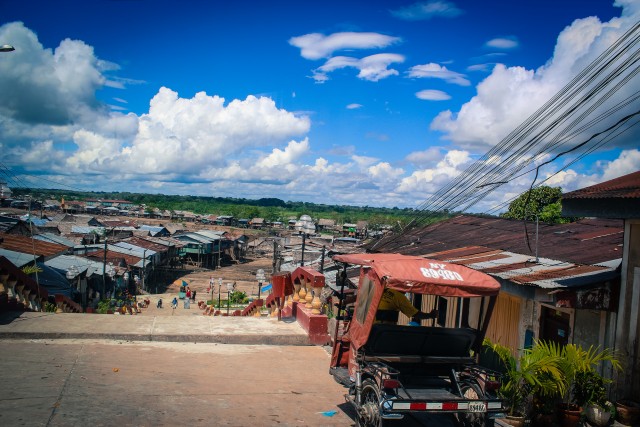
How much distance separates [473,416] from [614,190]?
3.85m

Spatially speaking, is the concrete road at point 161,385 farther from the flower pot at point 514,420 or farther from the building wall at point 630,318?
the building wall at point 630,318

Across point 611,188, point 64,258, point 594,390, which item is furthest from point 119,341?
point 64,258

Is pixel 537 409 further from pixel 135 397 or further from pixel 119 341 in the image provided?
pixel 119 341

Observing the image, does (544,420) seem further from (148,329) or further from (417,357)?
(148,329)

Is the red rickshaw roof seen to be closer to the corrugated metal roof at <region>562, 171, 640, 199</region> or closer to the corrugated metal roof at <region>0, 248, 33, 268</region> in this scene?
the corrugated metal roof at <region>562, 171, 640, 199</region>

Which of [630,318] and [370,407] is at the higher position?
[630,318]

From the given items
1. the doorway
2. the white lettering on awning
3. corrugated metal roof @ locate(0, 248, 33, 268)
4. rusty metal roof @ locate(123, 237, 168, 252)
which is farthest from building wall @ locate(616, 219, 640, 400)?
rusty metal roof @ locate(123, 237, 168, 252)

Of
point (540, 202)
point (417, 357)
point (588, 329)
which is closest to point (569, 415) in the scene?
point (417, 357)

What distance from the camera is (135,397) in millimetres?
6004

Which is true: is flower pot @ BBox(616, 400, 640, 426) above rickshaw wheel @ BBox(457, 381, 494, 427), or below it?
below

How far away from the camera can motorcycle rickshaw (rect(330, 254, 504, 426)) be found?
17.0ft

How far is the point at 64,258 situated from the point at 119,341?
80.6 feet

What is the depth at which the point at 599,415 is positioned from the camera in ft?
19.9

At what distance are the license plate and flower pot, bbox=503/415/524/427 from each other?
1.02 meters
